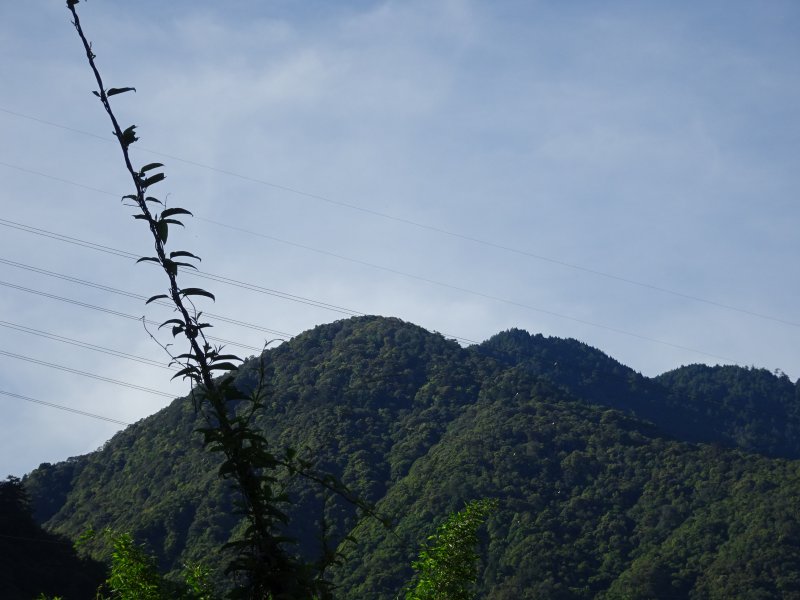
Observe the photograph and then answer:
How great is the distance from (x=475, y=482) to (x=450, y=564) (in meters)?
75.6

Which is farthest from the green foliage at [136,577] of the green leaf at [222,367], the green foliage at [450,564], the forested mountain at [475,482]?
the forested mountain at [475,482]

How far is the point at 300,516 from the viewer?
230ft

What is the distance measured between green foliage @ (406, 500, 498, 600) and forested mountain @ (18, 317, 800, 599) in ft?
129

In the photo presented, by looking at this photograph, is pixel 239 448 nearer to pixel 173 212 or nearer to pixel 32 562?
pixel 173 212

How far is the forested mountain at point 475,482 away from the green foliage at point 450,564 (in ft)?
129

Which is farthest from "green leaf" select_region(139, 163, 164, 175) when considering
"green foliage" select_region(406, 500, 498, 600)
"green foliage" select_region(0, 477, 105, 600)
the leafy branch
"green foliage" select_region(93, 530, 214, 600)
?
"green foliage" select_region(0, 477, 105, 600)

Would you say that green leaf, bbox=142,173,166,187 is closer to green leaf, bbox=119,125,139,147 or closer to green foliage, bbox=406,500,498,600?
green leaf, bbox=119,125,139,147

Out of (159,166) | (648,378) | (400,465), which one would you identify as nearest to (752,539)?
(400,465)

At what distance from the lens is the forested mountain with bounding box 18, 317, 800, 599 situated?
67.8 meters

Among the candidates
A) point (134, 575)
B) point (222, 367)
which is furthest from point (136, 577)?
point (222, 367)

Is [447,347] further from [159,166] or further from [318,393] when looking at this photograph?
[159,166]

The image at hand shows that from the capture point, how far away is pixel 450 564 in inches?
373

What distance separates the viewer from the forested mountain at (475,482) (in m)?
67.8

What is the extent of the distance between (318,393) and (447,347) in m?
26.4
